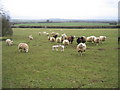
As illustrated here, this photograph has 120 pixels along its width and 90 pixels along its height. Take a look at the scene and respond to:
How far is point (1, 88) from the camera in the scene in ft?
32.8

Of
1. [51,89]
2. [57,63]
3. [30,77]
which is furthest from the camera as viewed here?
[57,63]

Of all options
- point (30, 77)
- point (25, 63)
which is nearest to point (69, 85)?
point (30, 77)

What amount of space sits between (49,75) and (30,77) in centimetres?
116

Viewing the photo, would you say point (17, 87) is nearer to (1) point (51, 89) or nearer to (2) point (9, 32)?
(1) point (51, 89)

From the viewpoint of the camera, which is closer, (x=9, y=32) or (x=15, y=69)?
(x=15, y=69)

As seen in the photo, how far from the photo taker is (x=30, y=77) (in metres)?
11.7

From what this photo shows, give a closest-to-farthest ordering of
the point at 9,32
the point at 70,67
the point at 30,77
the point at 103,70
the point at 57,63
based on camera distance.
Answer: the point at 30,77 → the point at 103,70 → the point at 70,67 → the point at 57,63 → the point at 9,32

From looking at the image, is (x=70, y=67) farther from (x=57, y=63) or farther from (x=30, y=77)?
(x=30, y=77)

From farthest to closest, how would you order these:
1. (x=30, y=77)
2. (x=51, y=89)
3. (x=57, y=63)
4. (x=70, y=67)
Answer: (x=57, y=63) → (x=70, y=67) → (x=30, y=77) → (x=51, y=89)

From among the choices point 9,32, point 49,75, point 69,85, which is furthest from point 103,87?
point 9,32

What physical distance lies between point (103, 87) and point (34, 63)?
6.94 metres

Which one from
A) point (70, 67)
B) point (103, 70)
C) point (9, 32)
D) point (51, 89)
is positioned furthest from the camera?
point (9, 32)

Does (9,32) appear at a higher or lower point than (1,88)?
higher

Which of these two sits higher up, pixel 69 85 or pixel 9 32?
pixel 9 32
